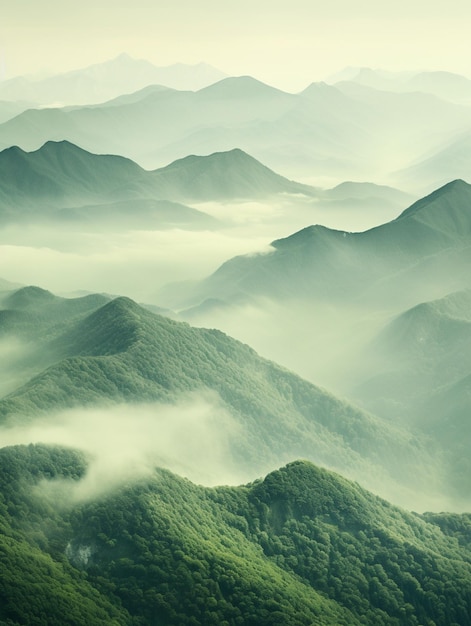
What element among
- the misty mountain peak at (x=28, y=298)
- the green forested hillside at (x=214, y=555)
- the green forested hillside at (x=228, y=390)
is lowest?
the green forested hillside at (x=214, y=555)

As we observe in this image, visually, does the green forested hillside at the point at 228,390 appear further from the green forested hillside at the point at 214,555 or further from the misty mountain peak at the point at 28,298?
the green forested hillside at the point at 214,555

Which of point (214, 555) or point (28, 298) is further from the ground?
point (28, 298)

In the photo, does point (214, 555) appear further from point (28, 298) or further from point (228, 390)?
point (28, 298)

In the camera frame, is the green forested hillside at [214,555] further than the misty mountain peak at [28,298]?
No

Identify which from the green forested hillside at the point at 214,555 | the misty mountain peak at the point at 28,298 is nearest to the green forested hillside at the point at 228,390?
the misty mountain peak at the point at 28,298

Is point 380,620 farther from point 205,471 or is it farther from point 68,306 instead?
point 68,306

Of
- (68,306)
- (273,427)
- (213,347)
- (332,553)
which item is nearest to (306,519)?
(332,553)

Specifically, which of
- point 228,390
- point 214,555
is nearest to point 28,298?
point 228,390
